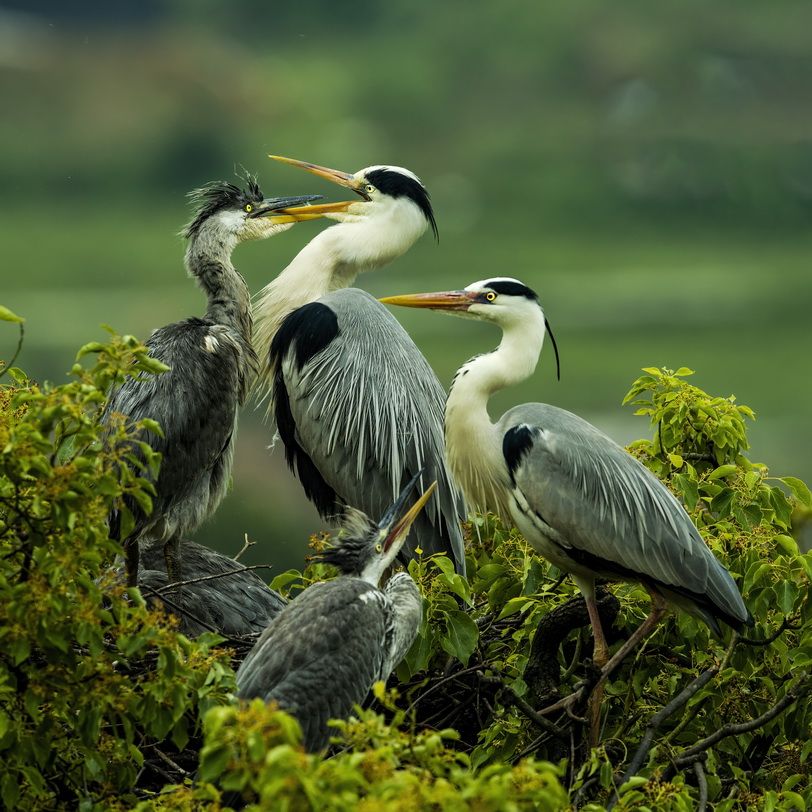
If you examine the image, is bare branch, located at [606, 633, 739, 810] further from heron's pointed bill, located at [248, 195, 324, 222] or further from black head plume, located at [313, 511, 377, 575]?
heron's pointed bill, located at [248, 195, 324, 222]

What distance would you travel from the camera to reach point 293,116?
117ft

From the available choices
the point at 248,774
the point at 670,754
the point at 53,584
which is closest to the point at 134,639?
the point at 53,584

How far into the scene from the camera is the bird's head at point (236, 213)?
5434 mm

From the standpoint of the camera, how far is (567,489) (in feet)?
13.5

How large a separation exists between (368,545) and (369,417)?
117cm

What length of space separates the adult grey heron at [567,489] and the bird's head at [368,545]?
1.07ft

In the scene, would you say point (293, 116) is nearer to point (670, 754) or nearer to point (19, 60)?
point (19, 60)

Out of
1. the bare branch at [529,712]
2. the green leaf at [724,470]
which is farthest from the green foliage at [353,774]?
the green leaf at [724,470]

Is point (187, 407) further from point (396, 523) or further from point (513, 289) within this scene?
point (513, 289)

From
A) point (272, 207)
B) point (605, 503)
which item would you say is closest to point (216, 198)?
point (272, 207)

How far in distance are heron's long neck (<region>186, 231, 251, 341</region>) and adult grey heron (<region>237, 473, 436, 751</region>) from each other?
1586 millimetres

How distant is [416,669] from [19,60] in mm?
36253

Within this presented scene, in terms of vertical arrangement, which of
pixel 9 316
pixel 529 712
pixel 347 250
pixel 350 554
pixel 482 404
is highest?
pixel 347 250

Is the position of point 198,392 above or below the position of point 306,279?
below
